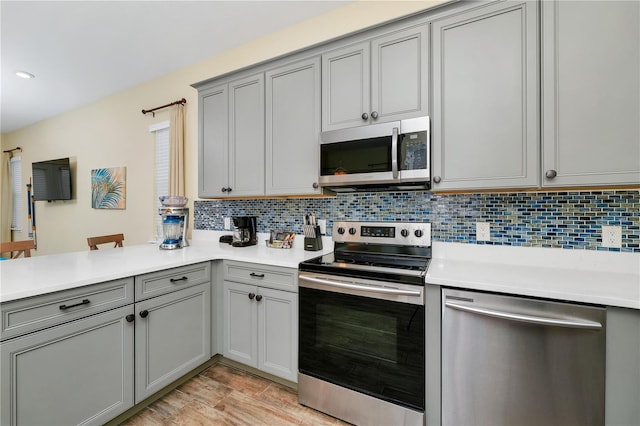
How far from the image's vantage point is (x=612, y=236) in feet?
4.81

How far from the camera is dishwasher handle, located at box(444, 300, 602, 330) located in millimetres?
1092

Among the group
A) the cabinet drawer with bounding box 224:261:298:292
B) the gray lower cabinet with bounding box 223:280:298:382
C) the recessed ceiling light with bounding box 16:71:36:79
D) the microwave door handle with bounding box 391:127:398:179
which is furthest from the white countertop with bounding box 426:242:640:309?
the recessed ceiling light with bounding box 16:71:36:79

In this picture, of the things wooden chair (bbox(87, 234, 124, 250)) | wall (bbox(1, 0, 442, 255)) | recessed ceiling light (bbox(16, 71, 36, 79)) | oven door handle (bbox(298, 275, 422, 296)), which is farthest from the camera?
recessed ceiling light (bbox(16, 71, 36, 79))

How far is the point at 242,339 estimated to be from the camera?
1992mm

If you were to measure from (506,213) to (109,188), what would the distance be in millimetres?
4597

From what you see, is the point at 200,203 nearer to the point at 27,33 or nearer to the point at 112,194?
the point at 112,194

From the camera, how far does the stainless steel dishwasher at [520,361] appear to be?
3.64 ft

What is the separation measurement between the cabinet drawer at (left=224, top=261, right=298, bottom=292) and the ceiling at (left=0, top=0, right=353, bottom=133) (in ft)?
6.81

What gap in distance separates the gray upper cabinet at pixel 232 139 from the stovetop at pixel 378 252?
2.71ft

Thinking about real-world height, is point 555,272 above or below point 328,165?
below

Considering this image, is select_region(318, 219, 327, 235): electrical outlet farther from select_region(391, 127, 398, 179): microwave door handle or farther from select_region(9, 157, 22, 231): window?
select_region(9, 157, 22, 231): window

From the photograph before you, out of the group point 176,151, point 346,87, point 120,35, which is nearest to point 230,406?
point 346,87

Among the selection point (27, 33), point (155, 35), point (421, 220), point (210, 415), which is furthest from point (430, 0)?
point (27, 33)

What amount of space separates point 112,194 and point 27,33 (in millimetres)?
1880
